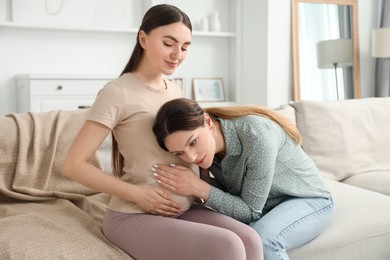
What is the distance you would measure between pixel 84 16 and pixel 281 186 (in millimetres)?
2996

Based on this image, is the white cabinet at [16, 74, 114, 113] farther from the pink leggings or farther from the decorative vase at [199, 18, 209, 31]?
the pink leggings

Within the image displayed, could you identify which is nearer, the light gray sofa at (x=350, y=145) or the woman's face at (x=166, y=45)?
the woman's face at (x=166, y=45)

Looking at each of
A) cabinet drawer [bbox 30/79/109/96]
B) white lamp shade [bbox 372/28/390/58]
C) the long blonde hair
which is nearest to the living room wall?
cabinet drawer [bbox 30/79/109/96]

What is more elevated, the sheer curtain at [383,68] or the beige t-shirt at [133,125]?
the sheer curtain at [383,68]

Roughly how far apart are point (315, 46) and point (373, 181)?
91.1 inches

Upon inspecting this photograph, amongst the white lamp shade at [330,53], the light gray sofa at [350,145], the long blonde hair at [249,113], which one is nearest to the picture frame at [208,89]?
the white lamp shade at [330,53]

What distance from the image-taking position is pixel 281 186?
1671 mm

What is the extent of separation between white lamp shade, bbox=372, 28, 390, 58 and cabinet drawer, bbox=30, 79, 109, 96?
2376 mm

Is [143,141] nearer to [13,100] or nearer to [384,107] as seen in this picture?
[384,107]

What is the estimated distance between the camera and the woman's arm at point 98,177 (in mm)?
1444

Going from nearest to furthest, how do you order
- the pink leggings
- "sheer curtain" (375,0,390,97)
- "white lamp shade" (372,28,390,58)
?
1. the pink leggings
2. "white lamp shade" (372,28,390,58)
3. "sheer curtain" (375,0,390,97)

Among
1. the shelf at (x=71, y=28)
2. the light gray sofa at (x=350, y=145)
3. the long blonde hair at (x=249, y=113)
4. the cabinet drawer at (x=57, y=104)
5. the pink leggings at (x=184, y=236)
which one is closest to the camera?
the pink leggings at (x=184, y=236)

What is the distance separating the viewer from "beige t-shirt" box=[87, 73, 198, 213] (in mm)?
1458

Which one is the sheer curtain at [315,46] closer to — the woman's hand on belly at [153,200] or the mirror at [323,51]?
the mirror at [323,51]
